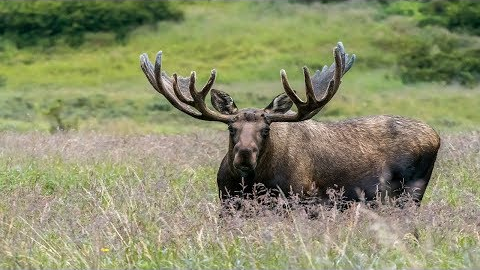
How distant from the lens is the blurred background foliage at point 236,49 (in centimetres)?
3503

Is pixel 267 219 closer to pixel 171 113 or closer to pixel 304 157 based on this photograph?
pixel 304 157

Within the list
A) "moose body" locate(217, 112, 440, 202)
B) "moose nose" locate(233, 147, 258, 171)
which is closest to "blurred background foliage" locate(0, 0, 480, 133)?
"moose body" locate(217, 112, 440, 202)

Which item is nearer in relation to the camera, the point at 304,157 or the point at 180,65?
the point at 304,157

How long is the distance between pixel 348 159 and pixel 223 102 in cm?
158

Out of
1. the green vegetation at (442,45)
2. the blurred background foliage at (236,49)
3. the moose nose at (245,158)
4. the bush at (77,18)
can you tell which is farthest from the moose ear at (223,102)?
the bush at (77,18)

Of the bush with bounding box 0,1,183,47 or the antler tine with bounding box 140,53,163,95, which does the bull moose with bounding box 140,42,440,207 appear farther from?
the bush with bounding box 0,1,183,47

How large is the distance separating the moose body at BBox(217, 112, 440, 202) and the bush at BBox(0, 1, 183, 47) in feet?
119

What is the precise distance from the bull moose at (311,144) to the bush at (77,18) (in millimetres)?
36362

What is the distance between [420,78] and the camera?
38.0m

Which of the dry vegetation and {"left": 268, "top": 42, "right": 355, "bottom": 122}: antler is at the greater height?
{"left": 268, "top": 42, "right": 355, "bottom": 122}: antler

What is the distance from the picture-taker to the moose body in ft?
30.5

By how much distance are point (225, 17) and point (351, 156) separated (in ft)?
121

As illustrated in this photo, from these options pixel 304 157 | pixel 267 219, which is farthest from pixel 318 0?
pixel 267 219

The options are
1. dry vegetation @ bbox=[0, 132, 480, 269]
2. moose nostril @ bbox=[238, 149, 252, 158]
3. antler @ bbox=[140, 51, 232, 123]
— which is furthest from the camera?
antler @ bbox=[140, 51, 232, 123]
